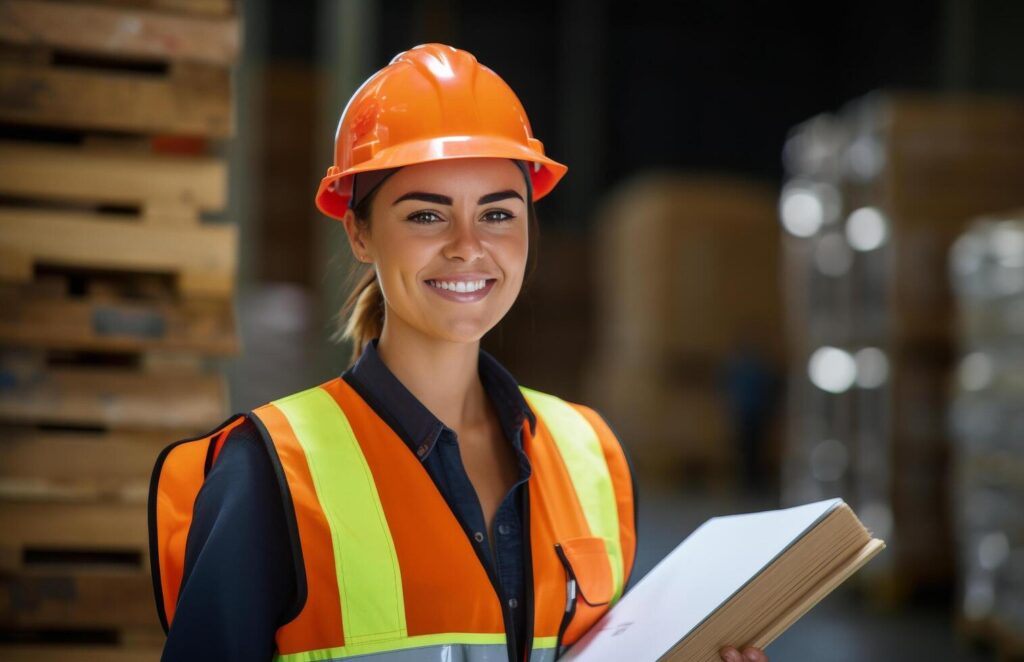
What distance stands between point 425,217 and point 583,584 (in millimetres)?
597

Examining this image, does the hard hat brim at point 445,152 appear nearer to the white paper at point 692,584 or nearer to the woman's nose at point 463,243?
the woman's nose at point 463,243

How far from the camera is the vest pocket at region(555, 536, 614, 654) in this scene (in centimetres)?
172

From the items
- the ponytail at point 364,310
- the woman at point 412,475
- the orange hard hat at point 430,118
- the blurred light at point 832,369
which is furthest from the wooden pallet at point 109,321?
the blurred light at point 832,369

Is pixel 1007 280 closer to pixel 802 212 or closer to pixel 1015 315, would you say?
pixel 1015 315

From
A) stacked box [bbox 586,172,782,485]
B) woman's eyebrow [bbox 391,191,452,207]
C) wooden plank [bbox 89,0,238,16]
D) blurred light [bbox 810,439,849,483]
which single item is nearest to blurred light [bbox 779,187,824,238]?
blurred light [bbox 810,439,849,483]

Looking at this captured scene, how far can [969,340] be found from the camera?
6.44m

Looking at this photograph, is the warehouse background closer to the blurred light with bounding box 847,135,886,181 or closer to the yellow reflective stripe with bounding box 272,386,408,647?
the blurred light with bounding box 847,135,886,181

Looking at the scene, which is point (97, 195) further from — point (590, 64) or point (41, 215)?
point (590, 64)

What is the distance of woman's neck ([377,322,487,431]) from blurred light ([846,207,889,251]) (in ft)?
19.6

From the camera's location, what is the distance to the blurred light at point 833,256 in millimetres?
7828

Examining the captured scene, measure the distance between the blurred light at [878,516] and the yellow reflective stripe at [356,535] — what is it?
239 inches

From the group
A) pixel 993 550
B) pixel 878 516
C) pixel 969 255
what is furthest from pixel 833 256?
pixel 993 550

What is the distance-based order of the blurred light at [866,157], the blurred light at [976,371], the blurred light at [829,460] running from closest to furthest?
1. the blurred light at [976,371]
2. the blurred light at [866,157]
3. the blurred light at [829,460]

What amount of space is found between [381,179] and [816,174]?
6.96 metres
